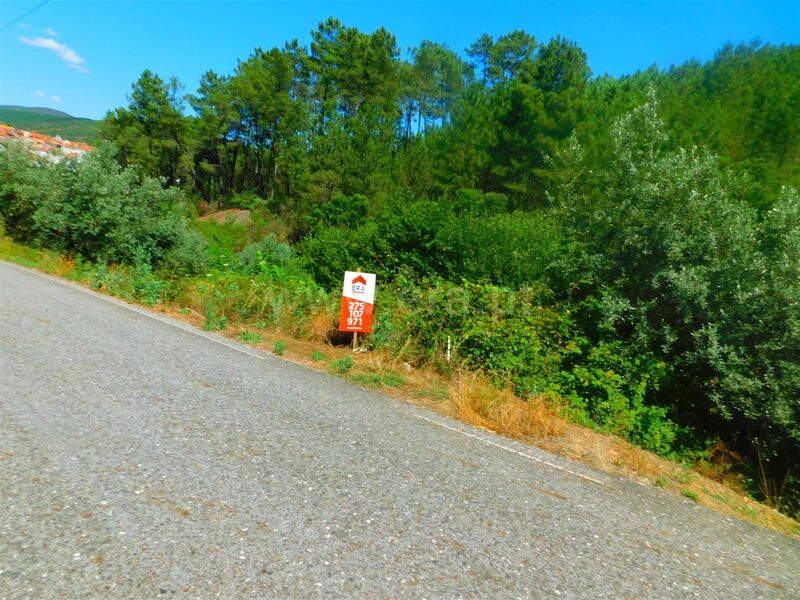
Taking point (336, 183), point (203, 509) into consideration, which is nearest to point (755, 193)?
point (203, 509)

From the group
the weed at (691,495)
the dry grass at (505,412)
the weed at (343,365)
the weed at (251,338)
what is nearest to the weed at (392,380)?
the weed at (343,365)

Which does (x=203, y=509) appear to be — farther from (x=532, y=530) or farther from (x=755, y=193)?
(x=755, y=193)

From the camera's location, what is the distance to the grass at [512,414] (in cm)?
571

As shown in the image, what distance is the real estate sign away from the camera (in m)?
8.89

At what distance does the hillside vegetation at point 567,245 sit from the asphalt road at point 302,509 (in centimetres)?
249

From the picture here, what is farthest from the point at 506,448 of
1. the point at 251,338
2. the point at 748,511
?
the point at 251,338

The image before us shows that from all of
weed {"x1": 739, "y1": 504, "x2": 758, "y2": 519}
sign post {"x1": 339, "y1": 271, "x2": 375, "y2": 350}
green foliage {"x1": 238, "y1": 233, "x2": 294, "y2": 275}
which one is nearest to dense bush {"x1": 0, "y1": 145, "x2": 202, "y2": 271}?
sign post {"x1": 339, "y1": 271, "x2": 375, "y2": 350}

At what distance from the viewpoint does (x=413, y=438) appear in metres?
5.50

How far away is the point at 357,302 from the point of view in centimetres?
892

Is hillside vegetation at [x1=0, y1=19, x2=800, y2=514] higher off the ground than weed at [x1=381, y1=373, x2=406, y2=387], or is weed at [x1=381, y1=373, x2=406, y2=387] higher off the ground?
hillside vegetation at [x1=0, y1=19, x2=800, y2=514]

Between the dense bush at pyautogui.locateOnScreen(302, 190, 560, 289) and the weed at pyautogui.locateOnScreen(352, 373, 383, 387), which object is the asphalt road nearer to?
the weed at pyautogui.locateOnScreen(352, 373, 383, 387)

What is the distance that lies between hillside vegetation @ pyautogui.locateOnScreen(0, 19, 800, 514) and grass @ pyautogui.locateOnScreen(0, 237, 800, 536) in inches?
11.1

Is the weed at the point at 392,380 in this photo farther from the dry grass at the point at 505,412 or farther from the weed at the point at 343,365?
the dry grass at the point at 505,412

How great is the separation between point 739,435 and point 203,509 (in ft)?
22.1
